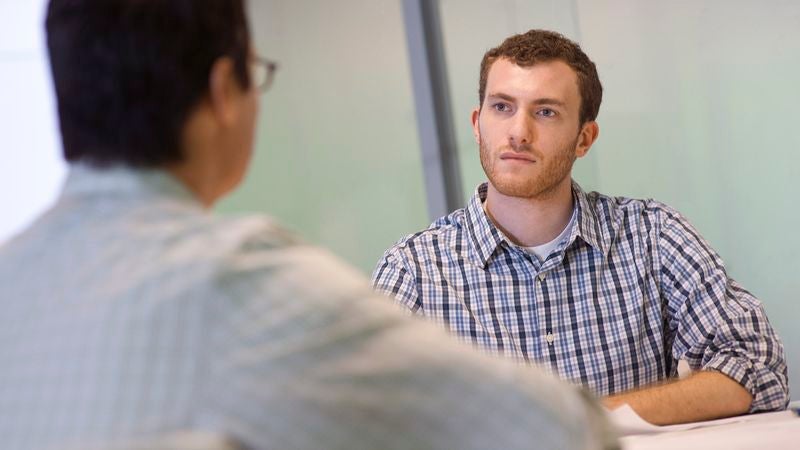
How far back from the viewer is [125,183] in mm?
834

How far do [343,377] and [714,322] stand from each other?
1.58 metres

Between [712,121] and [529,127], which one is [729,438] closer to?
[529,127]

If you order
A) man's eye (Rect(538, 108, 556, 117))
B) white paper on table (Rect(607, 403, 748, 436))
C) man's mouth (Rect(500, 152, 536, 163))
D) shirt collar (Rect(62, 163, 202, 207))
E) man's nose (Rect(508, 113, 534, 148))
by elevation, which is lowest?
white paper on table (Rect(607, 403, 748, 436))

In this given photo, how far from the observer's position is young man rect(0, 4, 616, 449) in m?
0.73

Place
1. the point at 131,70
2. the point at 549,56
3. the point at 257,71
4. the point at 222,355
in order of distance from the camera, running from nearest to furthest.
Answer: the point at 222,355 → the point at 131,70 → the point at 257,71 → the point at 549,56

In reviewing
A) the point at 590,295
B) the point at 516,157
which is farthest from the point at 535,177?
the point at 590,295

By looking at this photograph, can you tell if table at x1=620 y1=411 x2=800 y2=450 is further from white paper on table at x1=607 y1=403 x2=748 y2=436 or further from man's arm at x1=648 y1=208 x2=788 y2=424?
man's arm at x1=648 y1=208 x2=788 y2=424

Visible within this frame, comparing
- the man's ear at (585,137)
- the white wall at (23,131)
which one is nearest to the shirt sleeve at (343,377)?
the man's ear at (585,137)

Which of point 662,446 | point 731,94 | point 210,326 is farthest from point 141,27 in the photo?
point 731,94

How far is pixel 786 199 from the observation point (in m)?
3.01

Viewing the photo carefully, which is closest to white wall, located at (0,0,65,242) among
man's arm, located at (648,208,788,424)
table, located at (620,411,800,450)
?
man's arm, located at (648,208,788,424)

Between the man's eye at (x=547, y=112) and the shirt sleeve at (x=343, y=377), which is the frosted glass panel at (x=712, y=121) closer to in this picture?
the man's eye at (x=547, y=112)

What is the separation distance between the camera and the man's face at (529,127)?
2385 millimetres

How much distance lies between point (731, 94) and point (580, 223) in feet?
3.34
